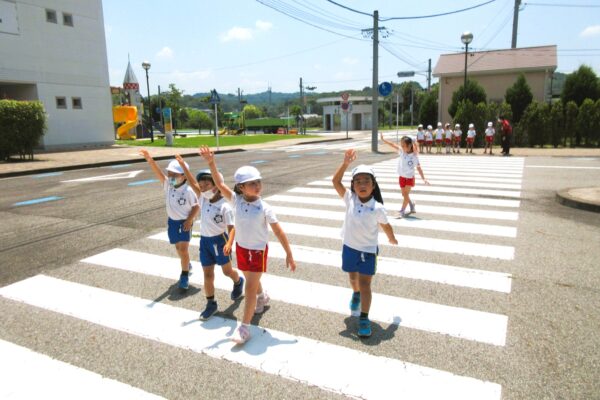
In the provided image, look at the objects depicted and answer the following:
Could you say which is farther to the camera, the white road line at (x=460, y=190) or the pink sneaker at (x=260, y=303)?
the white road line at (x=460, y=190)

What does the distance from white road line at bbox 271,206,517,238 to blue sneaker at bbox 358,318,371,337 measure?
155 inches

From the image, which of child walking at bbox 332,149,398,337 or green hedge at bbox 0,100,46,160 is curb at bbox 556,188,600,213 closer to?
child walking at bbox 332,149,398,337

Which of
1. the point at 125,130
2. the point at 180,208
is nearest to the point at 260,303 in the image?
the point at 180,208

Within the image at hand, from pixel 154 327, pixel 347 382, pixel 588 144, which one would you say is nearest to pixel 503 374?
pixel 347 382

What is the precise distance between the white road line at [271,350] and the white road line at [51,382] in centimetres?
62

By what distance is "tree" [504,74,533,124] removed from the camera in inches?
1093

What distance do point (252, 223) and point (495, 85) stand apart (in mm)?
34380

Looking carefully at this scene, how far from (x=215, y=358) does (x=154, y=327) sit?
2.79 feet

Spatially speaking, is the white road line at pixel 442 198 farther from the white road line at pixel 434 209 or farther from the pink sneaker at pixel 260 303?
the pink sneaker at pixel 260 303

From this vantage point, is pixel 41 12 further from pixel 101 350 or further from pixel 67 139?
pixel 101 350

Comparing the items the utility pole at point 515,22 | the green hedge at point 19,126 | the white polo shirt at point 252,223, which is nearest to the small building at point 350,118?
the utility pole at point 515,22

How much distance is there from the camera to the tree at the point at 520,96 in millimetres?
27766

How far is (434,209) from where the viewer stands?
8797 mm

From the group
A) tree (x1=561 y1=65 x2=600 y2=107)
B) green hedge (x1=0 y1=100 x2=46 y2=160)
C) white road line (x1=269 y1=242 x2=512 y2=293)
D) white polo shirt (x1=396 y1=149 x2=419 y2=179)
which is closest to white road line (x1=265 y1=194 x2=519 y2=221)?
white polo shirt (x1=396 y1=149 x2=419 y2=179)
